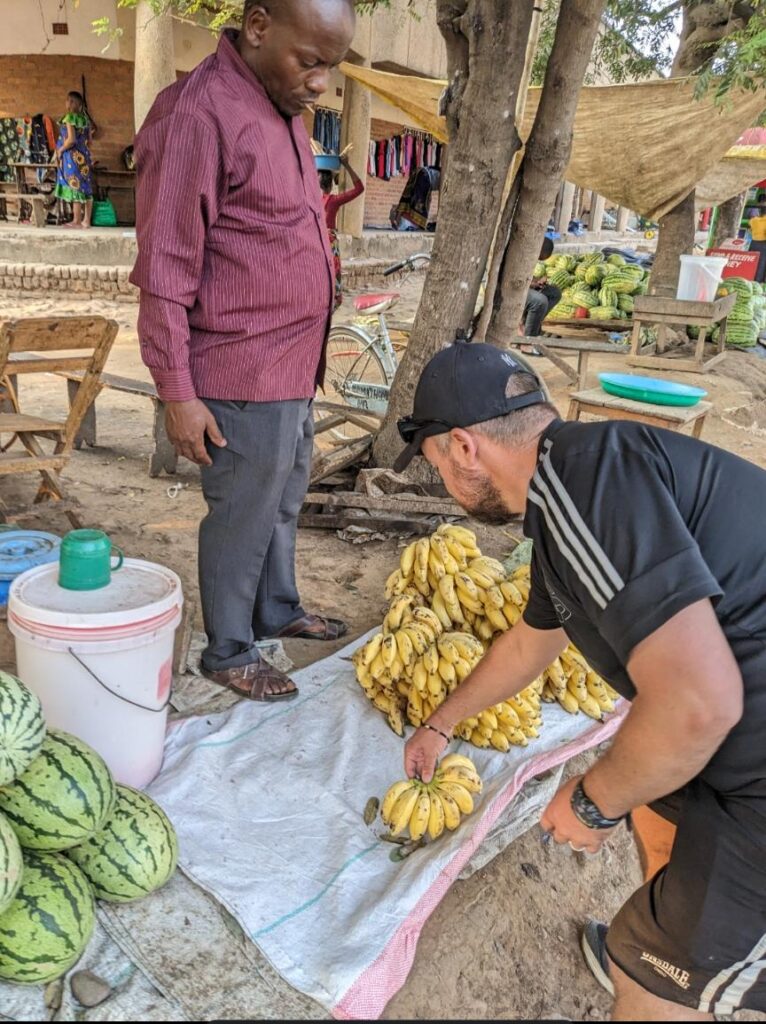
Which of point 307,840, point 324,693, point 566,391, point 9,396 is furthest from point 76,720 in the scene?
point 566,391

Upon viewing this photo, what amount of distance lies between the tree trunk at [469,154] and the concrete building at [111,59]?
344 inches

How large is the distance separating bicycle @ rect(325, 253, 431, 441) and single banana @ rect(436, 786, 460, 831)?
4.49m

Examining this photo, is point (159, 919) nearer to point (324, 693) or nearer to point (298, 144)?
point (324, 693)

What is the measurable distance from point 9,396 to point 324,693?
3955 millimetres

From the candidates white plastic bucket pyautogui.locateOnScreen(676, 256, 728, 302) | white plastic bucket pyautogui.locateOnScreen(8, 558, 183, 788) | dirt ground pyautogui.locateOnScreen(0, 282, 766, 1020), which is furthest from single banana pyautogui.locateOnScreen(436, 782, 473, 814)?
white plastic bucket pyautogui.locateOnScreen(676, 256, 728, 302)

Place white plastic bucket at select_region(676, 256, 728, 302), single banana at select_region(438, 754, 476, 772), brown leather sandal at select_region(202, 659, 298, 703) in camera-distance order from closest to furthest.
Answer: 1. single banana at select_region(438, 754, 476, 772)
2. brown leather sandal at select_region(202, 659, 298, 703)
3. white plastic bucket at select_region(676, 256, 728, 302)

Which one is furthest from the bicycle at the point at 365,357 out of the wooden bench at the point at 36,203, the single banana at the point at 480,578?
the wooden bench at the point at 36,203

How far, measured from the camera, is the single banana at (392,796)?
8.33ft

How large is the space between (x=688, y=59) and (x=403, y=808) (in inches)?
435

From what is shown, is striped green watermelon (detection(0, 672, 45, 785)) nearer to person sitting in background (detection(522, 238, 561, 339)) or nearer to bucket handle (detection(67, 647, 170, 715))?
bucket handle (detection(67, 647, 170, 715))

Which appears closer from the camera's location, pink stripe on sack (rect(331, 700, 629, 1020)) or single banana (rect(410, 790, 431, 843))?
pink stripe on sack (rect(331, 700, 629, 1020))

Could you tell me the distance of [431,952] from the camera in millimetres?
2410

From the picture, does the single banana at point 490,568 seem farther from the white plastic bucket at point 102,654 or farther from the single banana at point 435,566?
the white plastic bucket at point 102,654

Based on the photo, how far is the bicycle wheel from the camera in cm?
759
